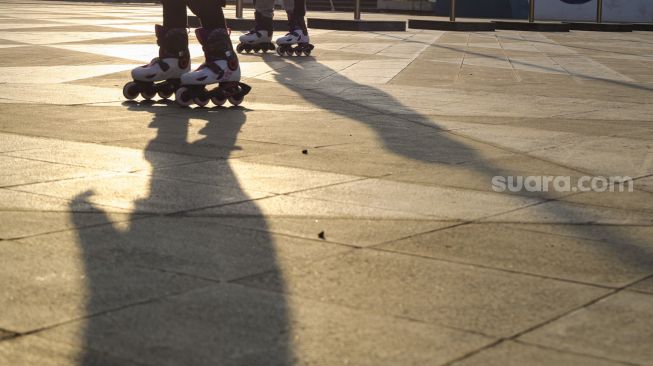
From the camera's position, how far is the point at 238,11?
76.1 ft

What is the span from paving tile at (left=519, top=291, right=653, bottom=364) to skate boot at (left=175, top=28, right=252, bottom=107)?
19.0 feet

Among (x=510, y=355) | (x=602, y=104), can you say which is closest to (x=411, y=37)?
(x=602, y=104)

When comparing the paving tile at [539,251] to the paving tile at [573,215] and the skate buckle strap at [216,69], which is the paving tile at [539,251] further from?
the skate buckle strap at [216,69]

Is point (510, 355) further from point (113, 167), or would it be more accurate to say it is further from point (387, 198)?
point (113, 167)

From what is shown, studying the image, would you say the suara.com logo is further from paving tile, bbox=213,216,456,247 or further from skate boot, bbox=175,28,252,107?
skate boot, bbox=175,28,252,107

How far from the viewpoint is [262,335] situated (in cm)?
346

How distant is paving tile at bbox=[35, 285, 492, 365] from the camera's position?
3.29m

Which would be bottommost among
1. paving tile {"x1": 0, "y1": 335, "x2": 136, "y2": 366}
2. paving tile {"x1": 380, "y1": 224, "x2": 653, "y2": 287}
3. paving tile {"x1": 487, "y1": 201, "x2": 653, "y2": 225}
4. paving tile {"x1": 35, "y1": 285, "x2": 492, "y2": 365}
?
paving tile {"x1": 487, "y1": 201, "x2": 653, "y2": 225}

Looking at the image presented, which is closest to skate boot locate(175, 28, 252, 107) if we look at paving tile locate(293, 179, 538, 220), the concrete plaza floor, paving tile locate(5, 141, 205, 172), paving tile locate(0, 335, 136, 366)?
the concrete plaza floor

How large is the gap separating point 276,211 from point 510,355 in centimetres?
206

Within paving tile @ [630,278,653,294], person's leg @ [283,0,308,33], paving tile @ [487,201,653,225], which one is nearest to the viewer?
paving tile @ [630,278,653,294]

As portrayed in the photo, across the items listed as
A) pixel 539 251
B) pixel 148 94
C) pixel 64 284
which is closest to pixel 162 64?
pixel 148 94

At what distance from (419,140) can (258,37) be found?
8.13m

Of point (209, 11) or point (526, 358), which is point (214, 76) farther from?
point (526, 358)
